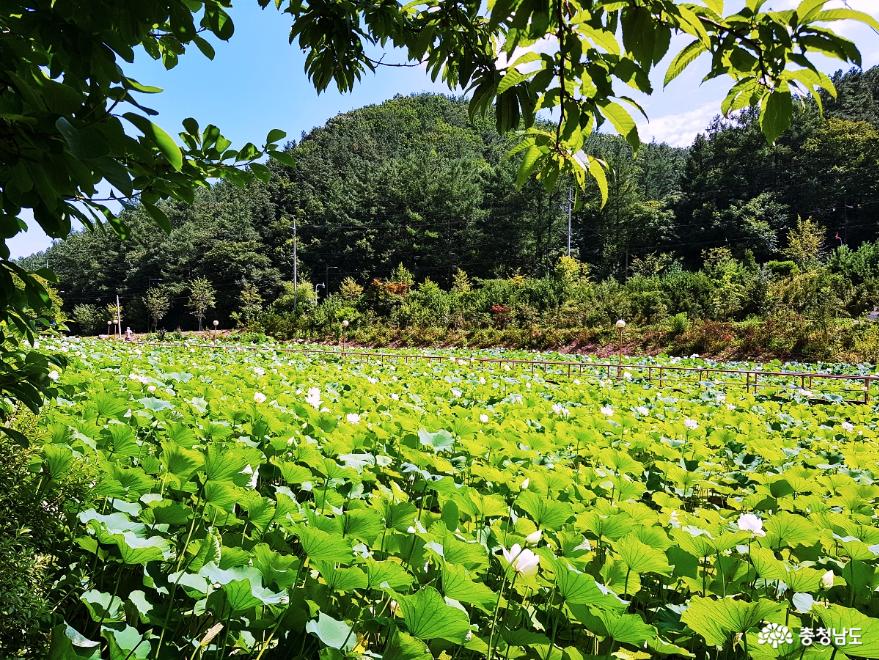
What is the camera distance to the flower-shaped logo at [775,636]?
101 cm

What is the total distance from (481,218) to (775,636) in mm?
50298

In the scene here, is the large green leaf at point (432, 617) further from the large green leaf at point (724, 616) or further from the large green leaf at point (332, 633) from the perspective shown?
the large green leaf at point (724, 616)

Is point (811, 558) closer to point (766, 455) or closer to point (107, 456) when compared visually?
point (766, 455)

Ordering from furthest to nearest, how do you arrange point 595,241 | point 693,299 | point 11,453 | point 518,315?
point 595,241 < point 518,315 < point 693,299 < point 11,453

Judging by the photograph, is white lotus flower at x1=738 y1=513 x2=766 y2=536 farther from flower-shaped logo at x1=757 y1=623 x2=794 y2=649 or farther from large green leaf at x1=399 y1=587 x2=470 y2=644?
large green leaf at x1=399 y1=587 x2=470 y2=644

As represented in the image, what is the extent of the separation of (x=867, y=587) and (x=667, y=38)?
1.48 m

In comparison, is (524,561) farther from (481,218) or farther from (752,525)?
(481,218)

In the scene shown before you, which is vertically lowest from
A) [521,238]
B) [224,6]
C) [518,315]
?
[518,315]

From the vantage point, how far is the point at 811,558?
5.10ft

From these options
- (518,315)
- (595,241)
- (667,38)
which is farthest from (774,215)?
(667,38)

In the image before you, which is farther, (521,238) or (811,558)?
(521,238)

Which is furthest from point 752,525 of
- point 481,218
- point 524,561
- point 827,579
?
point 481,218

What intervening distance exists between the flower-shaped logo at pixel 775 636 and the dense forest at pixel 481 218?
35969 millimetres

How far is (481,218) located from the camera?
49.8 metres
